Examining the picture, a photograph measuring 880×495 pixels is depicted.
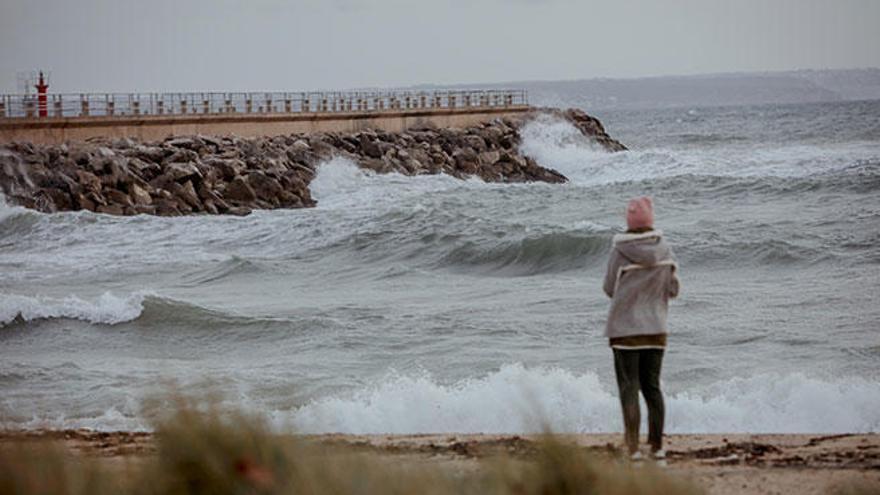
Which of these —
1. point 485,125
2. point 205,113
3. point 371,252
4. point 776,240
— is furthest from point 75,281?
point 485,125

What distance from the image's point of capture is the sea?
1212 centimetres

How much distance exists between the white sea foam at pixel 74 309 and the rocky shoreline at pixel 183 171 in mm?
15383

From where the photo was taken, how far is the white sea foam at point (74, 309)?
18.6 m

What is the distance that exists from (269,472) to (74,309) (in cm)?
1412

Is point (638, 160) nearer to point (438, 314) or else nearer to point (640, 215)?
point (438, 314)

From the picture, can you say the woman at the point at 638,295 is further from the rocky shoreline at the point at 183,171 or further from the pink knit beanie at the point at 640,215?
the rocky shoreline at the point at 183,171

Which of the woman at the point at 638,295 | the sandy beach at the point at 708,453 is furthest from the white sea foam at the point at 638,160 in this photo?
the woman at the point at 638,295

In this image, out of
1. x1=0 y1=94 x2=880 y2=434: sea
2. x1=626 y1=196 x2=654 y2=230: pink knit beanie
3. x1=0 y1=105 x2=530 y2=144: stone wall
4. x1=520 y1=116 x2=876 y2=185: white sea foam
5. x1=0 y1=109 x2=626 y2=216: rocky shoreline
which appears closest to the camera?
x1=626 y1=196 x2=654 y2=230: pink knit beanie

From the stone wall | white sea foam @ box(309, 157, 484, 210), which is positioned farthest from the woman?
the stone wall

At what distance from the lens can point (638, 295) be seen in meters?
8.05

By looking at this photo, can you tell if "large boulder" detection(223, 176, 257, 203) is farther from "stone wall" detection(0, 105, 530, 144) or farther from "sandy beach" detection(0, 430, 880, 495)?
"sandy beach" detection(0, 430, 880, 495)

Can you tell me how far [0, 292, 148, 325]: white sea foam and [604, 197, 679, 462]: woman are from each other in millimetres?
11663

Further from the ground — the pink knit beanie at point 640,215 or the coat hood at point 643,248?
the pink knit beanie at point 640,215

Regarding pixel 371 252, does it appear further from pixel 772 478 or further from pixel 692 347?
pixel 772 478
